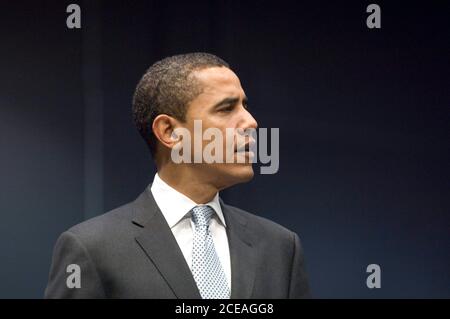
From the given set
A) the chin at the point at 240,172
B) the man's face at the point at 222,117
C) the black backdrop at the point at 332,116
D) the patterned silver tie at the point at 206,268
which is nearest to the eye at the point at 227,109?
the man's face at the point at 222,117

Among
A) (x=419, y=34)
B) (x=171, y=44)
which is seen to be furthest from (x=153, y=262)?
(x=419, y=34)

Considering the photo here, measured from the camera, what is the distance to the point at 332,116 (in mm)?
1979

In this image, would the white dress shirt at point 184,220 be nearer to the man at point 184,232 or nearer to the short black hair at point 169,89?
the man at point 184,232

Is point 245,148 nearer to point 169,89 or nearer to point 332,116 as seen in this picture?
point 169,89

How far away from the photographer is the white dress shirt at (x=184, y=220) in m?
1.24

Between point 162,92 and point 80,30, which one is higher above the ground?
point 80,30

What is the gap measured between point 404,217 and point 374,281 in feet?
0.64

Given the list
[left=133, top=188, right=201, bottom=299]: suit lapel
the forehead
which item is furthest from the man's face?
A: [left=133, top=188, right=201, bottom=299]: suit lapel

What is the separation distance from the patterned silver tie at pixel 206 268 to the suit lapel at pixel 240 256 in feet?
0.06

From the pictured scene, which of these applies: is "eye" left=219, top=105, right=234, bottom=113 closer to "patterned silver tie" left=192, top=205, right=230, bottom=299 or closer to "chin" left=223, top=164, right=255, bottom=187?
"chin" left=223, top=164, right=255, bottom=187

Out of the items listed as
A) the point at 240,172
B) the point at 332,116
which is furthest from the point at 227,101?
the point at 332,116
